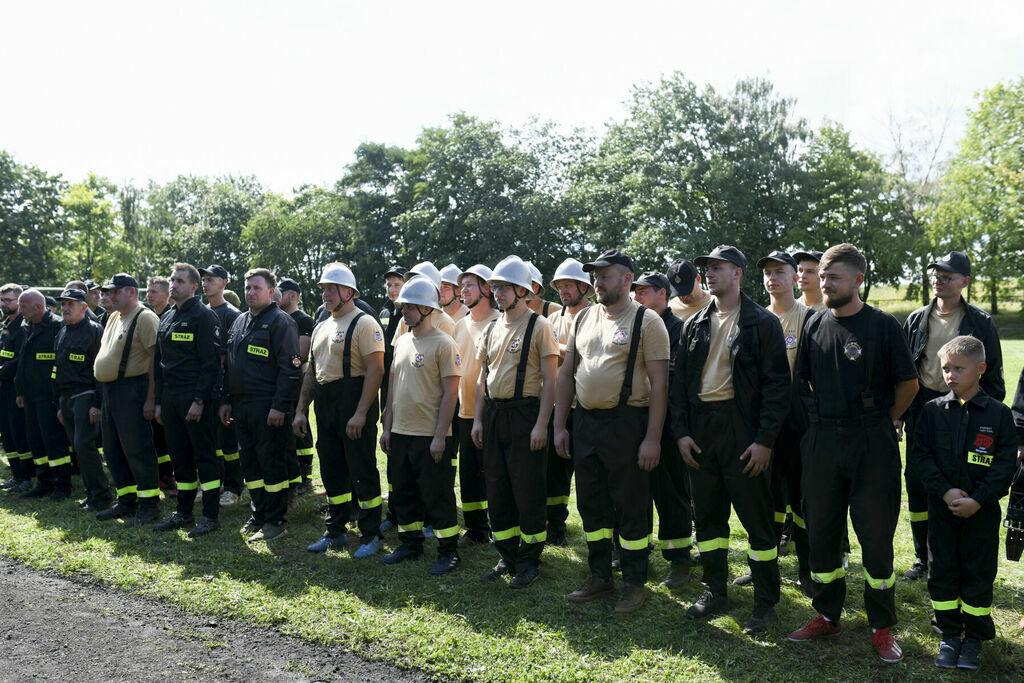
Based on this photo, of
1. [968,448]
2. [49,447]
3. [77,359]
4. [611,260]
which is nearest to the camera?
[968,448]

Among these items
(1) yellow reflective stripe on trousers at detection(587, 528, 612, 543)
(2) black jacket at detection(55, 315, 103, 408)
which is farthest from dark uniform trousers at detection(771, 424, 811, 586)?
(2) black jacket at detection(55, 315, 103, 408)

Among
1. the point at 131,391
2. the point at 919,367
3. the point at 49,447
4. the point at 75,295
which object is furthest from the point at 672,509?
the point at 49,447

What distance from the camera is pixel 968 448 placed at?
4414mm

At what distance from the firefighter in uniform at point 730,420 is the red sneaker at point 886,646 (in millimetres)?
643

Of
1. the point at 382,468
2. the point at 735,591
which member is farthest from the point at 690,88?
the point at 735,591

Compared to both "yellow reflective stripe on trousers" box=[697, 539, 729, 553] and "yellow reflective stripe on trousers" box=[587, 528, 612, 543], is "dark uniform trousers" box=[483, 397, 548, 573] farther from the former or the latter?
"yellow reflective stripe on trousers" box=[697, 539, 729, 553]

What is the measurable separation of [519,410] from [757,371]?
191 cm

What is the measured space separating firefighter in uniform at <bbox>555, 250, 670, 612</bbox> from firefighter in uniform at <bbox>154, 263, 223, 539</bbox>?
162 inches

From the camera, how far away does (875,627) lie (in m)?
4.46

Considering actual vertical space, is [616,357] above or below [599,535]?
above

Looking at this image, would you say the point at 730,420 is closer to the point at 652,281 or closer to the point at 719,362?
the point at 719,362

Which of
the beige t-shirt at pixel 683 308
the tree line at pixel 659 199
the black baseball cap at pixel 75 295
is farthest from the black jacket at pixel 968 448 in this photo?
the tree line at pixel 659 199

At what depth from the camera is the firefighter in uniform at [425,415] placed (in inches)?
245

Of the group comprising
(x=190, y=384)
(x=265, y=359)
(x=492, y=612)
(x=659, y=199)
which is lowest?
(x=492, y=612)
